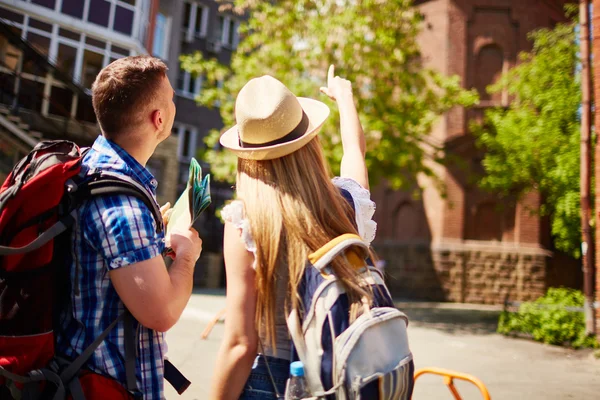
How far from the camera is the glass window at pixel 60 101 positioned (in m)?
16.7

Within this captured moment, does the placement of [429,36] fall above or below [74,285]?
above

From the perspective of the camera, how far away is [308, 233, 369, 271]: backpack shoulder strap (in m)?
1.57

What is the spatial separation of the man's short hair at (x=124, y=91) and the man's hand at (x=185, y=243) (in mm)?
407

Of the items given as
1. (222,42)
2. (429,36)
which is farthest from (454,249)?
(222,42)

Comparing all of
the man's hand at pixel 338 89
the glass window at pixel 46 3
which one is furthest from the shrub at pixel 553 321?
the glass window at pixel 46 3

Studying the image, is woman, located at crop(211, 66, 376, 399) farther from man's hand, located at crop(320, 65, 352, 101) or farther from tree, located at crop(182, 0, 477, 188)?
tree, located at crop(182, 0, 477, 188)

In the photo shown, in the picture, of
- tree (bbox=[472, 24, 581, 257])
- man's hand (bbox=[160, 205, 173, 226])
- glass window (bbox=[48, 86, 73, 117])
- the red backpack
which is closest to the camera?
the red backpack

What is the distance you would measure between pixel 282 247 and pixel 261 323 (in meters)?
0.25

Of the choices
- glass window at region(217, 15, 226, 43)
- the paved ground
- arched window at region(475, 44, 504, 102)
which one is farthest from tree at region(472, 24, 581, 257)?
glass window at region(217, 15, 226, 43)

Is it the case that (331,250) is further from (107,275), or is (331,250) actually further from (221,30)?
(221,30)

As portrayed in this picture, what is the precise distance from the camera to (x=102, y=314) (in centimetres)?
163

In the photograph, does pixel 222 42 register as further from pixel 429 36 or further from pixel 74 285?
pixel 74 285

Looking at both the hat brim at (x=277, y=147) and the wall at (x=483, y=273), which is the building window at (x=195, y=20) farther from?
the hat brim at (x=277, y=147)

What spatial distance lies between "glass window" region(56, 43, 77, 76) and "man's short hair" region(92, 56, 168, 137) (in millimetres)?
17442
